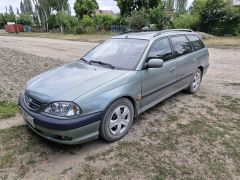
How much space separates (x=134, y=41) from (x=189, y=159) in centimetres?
228

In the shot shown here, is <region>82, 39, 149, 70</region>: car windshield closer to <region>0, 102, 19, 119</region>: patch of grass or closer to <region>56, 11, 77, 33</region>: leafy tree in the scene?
<region>0, 102, 19, 119</region>: patch of grass

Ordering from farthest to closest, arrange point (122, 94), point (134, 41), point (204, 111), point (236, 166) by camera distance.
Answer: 1. point (204, 111)
2. point (134, 41)
3. point (122, 94)
4. point (236, 166)

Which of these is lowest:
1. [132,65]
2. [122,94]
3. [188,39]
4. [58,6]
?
[122,94]

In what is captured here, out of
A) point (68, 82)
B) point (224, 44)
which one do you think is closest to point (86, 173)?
point (68, 82)

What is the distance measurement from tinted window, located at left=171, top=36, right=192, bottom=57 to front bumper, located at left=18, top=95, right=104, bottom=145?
2441 millimetres

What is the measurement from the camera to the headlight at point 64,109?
3.01m

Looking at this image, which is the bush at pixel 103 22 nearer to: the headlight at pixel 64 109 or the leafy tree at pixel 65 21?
the leafy tree at pixel 65 21

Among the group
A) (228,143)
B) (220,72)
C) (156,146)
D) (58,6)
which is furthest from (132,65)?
(58,6)

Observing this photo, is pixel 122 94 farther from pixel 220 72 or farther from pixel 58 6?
pixel 58 6

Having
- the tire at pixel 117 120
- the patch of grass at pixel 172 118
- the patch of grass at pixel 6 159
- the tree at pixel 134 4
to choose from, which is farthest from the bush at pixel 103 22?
the patch of grass at pixel 6 159

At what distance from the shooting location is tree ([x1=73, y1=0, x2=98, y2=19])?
1567 inches

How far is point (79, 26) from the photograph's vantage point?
3544 cm

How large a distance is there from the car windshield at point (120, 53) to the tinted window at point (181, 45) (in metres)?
0.89

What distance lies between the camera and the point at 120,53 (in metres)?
4.25
